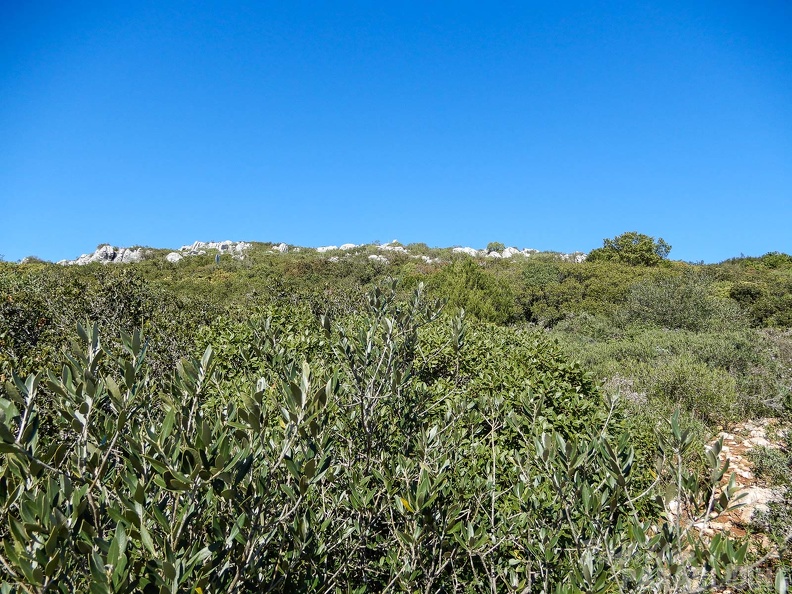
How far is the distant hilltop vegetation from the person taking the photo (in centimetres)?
4669

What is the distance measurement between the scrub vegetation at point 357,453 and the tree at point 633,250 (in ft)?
105

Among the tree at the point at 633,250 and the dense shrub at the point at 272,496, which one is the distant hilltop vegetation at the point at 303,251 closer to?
the tree at the point at 633,250

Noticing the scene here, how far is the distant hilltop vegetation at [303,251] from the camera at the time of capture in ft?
153

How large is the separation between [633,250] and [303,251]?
37.7m

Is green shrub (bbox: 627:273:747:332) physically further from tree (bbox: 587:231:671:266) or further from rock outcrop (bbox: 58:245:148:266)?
rock outcrop (bbox: 58:245:148:266)

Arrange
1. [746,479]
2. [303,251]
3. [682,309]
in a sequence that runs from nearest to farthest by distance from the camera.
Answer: [746,479] → [682,309] → [303,251]

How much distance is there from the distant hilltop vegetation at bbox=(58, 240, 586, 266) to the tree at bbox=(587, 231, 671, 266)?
573cm

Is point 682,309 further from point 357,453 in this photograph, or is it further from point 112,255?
point 112,255

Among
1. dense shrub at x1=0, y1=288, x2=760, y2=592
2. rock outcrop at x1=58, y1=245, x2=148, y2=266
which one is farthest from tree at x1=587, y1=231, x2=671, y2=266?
rock outcrop at x1=58, y1=245, x2=148, y2=266

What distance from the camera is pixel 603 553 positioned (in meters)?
1.88

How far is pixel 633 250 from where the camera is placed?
42438mm

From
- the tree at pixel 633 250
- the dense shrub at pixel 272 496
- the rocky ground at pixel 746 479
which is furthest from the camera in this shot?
the tree at pixel 633 250

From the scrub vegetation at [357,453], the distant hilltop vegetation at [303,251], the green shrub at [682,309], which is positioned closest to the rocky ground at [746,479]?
the scrub vegetation at [357,453]

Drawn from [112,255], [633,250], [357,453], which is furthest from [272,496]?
[112,255]
